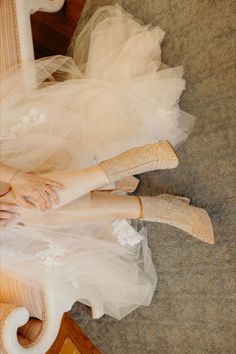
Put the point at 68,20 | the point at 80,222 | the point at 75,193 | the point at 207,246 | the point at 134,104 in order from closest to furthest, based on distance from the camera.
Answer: the point at 75,193 → the point at 80,222 → the point at 134,104 → the point at 207,246 → the point at 68,20

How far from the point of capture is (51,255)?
4.48ft

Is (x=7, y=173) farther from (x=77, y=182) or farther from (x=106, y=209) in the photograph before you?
(x=106, y=209)

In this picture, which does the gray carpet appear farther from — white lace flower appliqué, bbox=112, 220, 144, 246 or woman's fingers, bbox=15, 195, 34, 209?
woman's fingers, bbox=15, 195, 34, 209

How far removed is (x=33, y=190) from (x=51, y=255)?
0.97 ft

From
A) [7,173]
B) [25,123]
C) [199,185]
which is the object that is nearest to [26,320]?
[7,173]

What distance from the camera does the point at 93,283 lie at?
1512 mm

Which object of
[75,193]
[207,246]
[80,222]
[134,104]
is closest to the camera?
[75,193]

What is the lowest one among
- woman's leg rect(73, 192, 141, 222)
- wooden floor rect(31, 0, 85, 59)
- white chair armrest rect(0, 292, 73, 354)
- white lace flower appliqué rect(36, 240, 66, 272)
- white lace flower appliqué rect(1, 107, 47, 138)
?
white chair armrest rect(0, 292, 73, 354)

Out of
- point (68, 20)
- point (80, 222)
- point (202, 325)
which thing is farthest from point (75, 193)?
point (68, 20)

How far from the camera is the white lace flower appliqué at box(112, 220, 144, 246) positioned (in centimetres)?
155

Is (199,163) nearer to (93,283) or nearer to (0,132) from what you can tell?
(93,283)

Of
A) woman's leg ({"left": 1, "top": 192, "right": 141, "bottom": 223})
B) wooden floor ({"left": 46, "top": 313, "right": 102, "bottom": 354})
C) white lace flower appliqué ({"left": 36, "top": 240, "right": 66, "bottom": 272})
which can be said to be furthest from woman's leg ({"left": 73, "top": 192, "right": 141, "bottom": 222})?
wooden floor ({"left": 46, "top": 313, "right": 102, "bottom": 354})

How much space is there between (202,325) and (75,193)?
2.83 ft

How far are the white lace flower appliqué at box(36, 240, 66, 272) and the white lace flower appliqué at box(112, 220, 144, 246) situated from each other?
256mm
